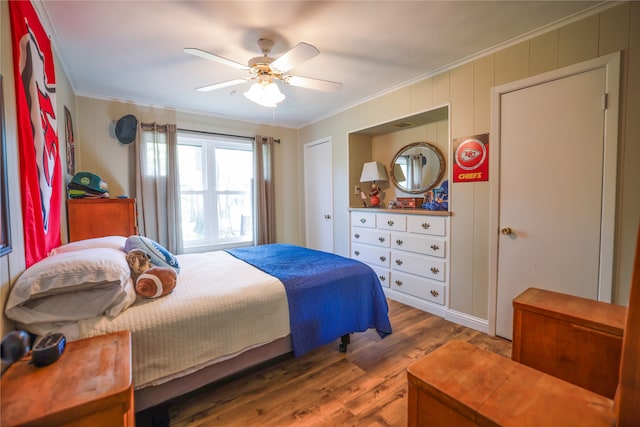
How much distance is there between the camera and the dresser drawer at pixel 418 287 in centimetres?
285

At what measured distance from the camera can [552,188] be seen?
2.10 m

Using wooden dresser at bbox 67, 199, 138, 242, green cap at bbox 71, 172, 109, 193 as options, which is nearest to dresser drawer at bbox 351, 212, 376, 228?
wooden dresser at bbox 67, 199, 138, 242

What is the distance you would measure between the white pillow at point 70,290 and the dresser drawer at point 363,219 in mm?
2714

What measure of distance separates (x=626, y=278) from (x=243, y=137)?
428cm

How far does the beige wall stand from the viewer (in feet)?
5.79

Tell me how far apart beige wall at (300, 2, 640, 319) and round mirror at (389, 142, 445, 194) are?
1.69 feet

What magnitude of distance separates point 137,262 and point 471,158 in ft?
9.06

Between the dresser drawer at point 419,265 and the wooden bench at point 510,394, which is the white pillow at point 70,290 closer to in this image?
the wooden bench at point 510,394

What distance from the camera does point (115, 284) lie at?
4.41ft

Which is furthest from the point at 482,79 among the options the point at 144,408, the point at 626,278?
the point at 144,408

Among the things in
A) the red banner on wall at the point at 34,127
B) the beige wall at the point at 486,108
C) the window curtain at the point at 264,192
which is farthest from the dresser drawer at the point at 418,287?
the red banner on wall at the point at 34,127

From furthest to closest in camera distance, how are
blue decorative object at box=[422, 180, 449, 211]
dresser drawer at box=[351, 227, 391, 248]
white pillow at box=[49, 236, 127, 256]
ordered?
dresser drawer at box=[351, 227, 391, 248] < blue decorative object at box=[422, 180, 449, 211] < white pillow at box=[49, 236, 127, 256]

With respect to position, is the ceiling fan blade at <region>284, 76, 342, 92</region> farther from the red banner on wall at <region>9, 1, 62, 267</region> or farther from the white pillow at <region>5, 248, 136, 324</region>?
the white pillow at <region>5, 248, 136, 324</region>

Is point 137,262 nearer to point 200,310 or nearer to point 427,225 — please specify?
point 200,310
